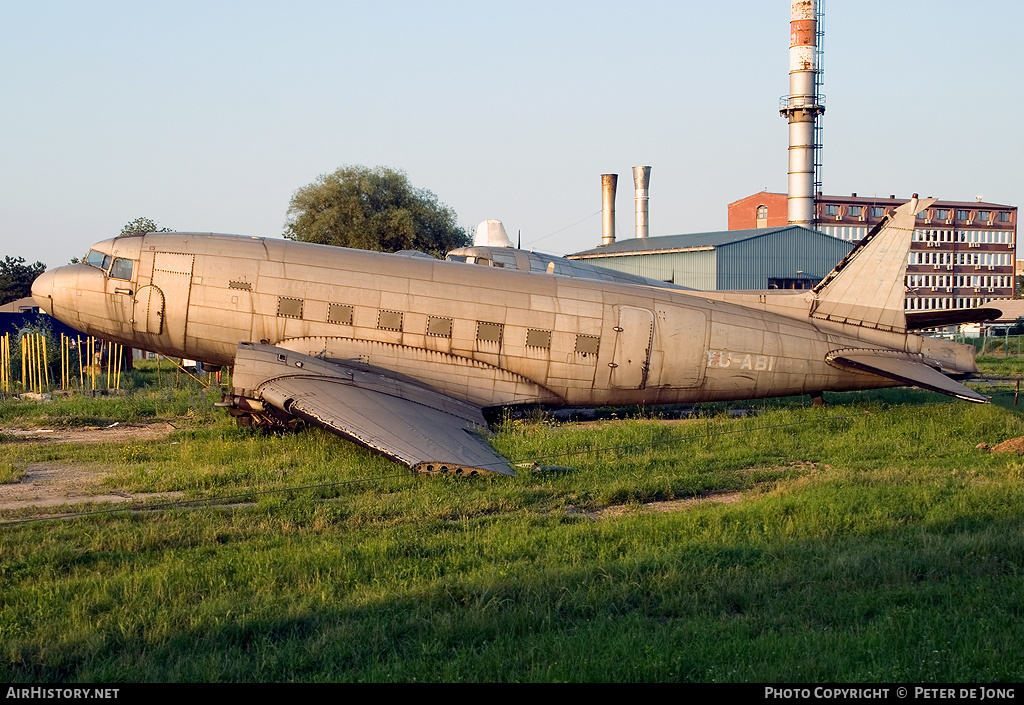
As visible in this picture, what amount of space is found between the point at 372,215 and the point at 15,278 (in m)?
30.3

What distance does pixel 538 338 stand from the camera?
66.7 ft

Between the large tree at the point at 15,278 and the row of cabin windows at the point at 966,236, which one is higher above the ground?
the row of cabin windows at the point at 966,236

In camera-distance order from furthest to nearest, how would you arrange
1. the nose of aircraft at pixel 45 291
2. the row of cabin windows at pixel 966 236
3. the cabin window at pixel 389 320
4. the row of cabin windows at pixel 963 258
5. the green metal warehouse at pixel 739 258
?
the row of cabin windows at pixel 966 236
the row of cabin windows at pixel 963 258
the green metal warehouse at pixel 739 258
the nose of aircraft at pixel 45 291
the cabin window at pixel 389 320

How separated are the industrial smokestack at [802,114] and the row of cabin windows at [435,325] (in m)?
61.0

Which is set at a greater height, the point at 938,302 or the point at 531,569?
the point at 938,302

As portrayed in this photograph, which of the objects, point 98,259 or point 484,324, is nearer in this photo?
point 484,324

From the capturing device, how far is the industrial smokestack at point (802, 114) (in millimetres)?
75000

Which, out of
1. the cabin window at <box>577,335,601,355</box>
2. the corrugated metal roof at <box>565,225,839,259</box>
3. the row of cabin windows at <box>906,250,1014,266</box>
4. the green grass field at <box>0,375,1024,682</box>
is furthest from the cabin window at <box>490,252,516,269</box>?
the row of cabin windows at <box>906,250,1014,266</box>

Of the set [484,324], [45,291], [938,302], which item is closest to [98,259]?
[45,291]

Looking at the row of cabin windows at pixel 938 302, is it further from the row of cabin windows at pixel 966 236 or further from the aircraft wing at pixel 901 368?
the aircraft wing at pixel 901 368

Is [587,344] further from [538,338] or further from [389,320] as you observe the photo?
[389,320]

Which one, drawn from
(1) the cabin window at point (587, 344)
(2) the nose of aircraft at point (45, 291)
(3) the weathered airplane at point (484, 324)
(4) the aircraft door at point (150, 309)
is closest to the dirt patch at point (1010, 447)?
(3) the weathered airplane at point (484, 324)

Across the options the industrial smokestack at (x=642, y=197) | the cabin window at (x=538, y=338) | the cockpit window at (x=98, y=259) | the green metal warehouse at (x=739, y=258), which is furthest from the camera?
the industrial smokestack at (x=642, y=197)

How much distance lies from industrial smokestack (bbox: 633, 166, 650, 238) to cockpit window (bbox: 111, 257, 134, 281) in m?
70.8
